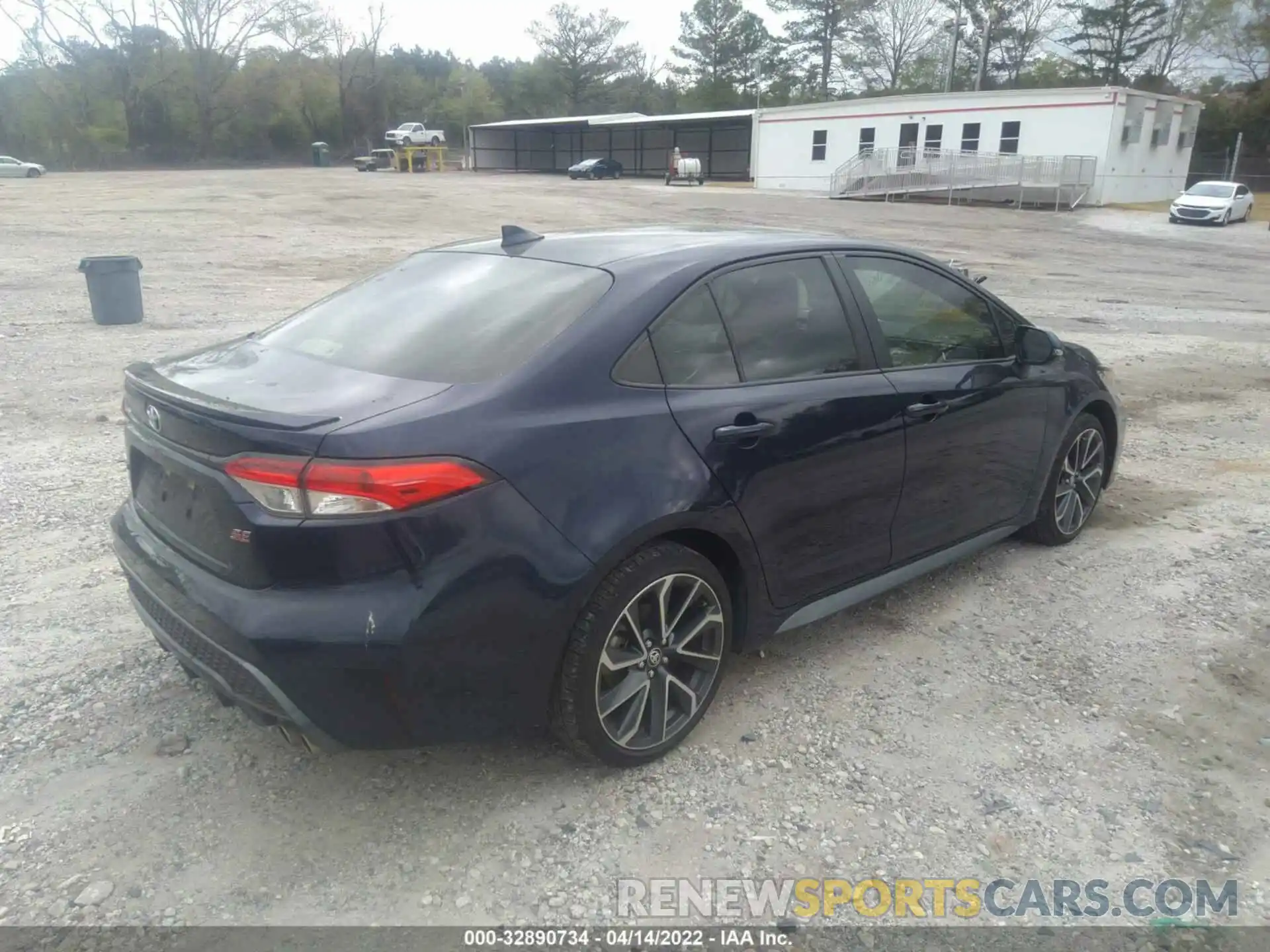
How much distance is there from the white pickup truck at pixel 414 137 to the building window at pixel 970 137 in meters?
38.5

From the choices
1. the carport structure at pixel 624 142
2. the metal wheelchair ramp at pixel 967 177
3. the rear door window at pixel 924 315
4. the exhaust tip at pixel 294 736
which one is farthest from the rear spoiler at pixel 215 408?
the carport structure at pixel 624 142

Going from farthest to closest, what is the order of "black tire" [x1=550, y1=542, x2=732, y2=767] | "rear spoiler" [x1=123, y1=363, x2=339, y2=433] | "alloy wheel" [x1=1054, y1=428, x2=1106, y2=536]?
"alloy wheel" [x1=1054, y1=428, x2=1106, y2=536] → "black tire" [x1=550, y1=542, x2=732, y2=767] → "rear spoiler" [x1=123, y1=363, x2=339, y2=433]

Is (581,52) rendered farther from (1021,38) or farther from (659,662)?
(659,662)

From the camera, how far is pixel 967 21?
69750 mm

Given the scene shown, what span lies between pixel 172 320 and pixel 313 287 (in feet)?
11.1

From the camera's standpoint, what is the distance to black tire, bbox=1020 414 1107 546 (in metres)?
4.73

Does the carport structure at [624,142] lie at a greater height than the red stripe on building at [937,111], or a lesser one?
lesser

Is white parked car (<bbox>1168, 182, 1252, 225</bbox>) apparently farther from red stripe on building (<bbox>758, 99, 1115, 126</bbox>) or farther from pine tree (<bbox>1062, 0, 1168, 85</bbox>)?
pine tree (<bbox>1062, 0, 1168, 85</bbox>)

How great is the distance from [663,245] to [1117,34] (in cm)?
7106

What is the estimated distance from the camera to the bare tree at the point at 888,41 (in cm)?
7268

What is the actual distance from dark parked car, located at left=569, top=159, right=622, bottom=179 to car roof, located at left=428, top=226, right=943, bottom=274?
47.7 meters

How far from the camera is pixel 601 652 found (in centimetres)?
288

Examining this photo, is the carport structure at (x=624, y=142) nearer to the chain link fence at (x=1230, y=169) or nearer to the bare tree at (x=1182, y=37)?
the chain link fence at (x=1230, y=169)

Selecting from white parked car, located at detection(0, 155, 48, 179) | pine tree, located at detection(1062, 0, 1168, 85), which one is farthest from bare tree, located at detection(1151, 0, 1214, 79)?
white parked car, located at detection(0, 155, 48, 179)
